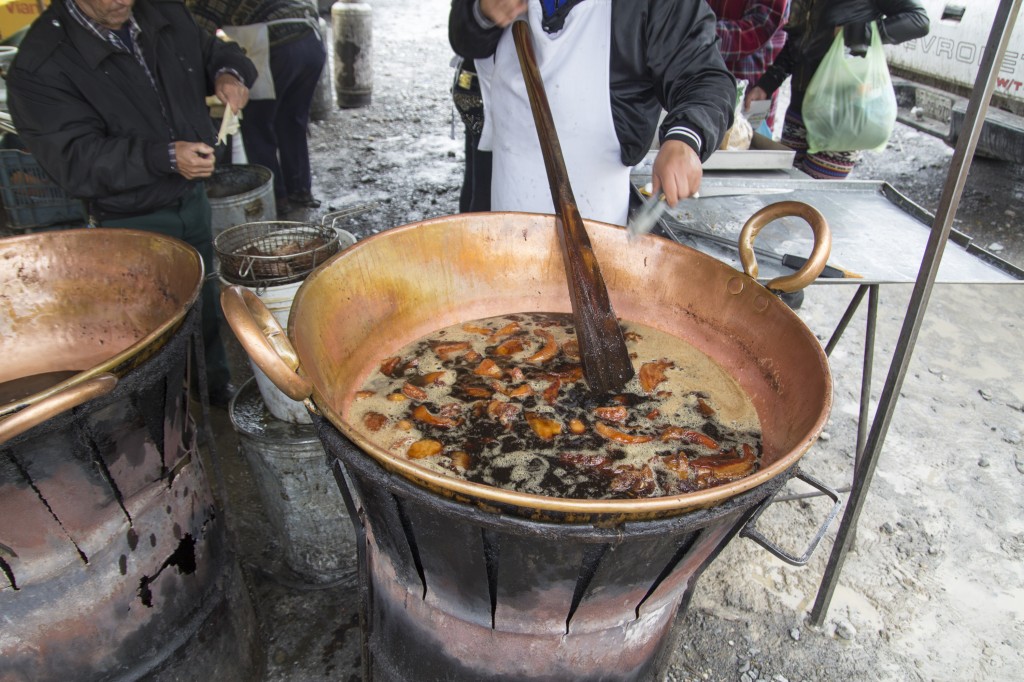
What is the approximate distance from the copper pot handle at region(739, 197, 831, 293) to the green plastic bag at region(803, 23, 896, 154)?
278cm

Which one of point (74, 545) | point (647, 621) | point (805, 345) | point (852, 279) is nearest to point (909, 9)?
point (852, 279)

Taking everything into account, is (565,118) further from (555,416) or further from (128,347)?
(128,347)

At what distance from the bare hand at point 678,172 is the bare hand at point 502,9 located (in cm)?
90

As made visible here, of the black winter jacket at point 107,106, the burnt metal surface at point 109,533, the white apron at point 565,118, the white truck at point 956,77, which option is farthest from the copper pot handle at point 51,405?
the white truck at point 956,77

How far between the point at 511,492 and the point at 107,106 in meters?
2.61

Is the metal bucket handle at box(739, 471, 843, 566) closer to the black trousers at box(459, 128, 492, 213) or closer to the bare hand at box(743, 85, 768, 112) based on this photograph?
the black trousers at box(459, 128, 492, 213)

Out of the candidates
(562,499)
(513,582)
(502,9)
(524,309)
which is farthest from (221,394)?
→ (562,499)

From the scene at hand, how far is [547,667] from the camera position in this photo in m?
1.54

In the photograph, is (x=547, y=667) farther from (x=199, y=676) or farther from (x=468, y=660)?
(x=199, y=676)

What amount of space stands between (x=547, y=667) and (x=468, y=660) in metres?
0.20

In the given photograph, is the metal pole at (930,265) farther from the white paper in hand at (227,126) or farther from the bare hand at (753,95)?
the bare hand at (753,95)

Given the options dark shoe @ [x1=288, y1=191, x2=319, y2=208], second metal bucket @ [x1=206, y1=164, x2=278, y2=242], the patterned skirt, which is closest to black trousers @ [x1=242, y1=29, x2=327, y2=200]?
dark shoe @ [x1=288, y1=191, x2=319, y2=208]

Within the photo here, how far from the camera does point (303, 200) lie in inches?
228

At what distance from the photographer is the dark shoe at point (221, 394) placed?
3.54 meters
